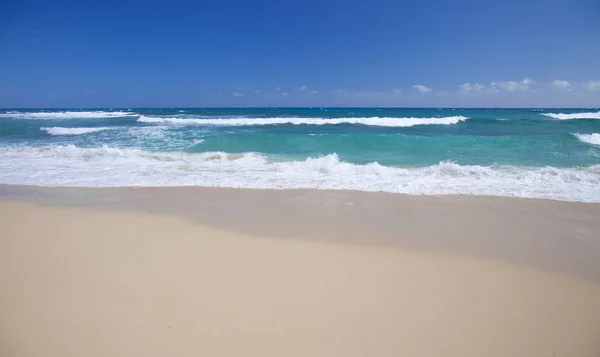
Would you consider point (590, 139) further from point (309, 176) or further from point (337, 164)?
point (309, 176)

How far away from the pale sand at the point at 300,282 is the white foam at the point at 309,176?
1.42m

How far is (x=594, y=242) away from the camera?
3.95m

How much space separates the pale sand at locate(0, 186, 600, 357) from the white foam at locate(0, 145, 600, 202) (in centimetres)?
142

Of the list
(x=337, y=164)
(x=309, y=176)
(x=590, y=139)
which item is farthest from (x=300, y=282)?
(x=590, y=139)

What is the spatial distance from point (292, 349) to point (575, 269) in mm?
3194

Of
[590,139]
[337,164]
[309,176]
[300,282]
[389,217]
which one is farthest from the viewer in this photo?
[590,139]

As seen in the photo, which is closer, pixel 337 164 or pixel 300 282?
pixel 300 282

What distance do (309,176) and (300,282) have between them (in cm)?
506

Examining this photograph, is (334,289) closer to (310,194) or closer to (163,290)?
(163,290)

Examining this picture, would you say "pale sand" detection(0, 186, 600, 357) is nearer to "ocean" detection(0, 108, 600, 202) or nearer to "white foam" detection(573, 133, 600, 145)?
"ocean" detection(0, 108, 600, 202)

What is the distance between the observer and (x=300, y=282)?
2.90 meters

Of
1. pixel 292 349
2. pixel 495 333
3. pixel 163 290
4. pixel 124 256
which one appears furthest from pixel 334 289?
pixel 124 256

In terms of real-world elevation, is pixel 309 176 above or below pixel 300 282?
above

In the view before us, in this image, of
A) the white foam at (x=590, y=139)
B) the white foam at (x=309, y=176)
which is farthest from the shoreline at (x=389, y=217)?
the white foam at (x=590, y=139)
